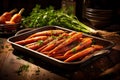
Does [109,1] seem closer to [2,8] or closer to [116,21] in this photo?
[116,21]

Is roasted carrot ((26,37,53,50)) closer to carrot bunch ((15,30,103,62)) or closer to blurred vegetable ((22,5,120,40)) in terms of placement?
carrot bunch ((15,30,103,62))

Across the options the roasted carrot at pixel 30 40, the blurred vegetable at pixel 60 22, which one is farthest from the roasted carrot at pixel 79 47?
the blurred vegetable at pixel 60 22

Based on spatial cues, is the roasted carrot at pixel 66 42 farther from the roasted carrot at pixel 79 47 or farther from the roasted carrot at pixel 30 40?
the roasted carrot at pixel 30 40

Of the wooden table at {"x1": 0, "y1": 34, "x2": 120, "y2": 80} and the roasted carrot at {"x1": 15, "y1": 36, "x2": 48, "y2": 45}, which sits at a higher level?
the roasted carrot at {"x1": 15, "y1": 36, "x2": 48, "y2": 45}

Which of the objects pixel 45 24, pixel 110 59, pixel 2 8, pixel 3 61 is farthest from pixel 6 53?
pixel 2 8

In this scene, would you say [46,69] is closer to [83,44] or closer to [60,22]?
[83,44]

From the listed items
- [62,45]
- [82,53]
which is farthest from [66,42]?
[82,53]

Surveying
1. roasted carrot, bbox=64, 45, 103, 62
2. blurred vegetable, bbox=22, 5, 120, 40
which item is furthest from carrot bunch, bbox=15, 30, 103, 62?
blurred vegetable, bbox=22, 5, 120, 40
